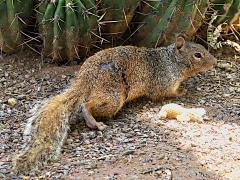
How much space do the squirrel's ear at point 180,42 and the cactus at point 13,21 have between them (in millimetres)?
1649

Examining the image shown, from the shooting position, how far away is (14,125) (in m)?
4.91

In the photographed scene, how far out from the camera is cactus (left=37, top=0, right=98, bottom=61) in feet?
17.7

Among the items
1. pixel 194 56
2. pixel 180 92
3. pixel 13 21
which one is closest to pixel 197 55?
pixel 194 56

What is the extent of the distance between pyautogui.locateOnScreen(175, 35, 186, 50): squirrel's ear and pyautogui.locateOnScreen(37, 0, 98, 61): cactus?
0.89m


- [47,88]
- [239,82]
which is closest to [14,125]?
[47,88]

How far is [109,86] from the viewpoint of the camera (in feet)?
16.7

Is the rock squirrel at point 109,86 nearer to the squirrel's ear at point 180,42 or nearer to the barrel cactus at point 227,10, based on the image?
the squirrel's ear at point 180,42

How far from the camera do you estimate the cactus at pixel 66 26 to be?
5391 millimetres

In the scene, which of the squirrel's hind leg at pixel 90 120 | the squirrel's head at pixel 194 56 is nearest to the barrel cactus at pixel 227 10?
the squirrel's head at pixel 194 56

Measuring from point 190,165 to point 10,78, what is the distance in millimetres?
2500

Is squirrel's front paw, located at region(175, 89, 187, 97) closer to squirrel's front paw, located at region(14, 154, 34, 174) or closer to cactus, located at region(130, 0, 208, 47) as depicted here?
cactus, located at region(130, 0, 208, 47)

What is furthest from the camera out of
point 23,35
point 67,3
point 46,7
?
point 23,35

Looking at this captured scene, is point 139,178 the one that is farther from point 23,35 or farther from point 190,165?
point 23,35

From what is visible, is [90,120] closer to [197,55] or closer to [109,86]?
[109,86]
